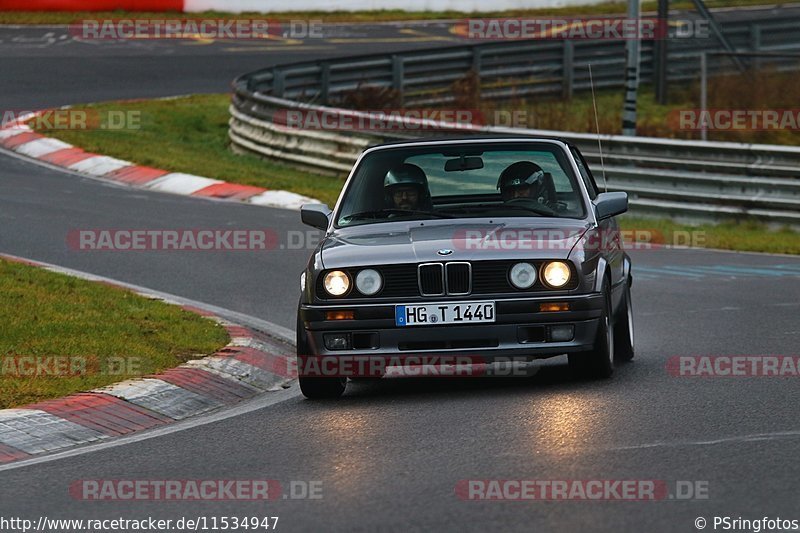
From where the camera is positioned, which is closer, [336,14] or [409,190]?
[409,190]

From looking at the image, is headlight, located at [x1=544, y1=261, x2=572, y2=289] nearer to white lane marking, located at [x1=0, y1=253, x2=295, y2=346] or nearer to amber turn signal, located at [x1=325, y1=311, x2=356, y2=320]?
amber turn signal, located at [x1=325, y1=311, x2=356, y2=320]

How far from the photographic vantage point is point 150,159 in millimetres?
23266

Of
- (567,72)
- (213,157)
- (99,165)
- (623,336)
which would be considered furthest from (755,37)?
(623,336)

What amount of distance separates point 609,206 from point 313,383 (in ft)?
7.15

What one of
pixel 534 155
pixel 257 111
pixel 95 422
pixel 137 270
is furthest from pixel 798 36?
pixel 95 422

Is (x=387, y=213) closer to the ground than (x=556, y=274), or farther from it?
farther from it

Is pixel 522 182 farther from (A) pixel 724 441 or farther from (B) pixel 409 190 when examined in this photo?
(A) pixel 724 441

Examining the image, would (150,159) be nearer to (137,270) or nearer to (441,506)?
(137,270)

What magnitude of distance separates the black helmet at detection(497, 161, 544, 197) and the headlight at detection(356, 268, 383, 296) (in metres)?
1.41

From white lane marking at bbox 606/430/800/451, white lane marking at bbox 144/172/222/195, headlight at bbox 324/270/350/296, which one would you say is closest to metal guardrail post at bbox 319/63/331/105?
white lane marking at bbox 144/172/222/195

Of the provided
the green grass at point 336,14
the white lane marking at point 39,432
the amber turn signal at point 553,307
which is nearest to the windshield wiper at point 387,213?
the amber turn signal at point 553,307

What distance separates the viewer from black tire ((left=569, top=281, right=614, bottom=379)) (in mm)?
9141

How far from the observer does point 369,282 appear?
29.7 ft

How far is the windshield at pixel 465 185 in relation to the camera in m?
9.95
